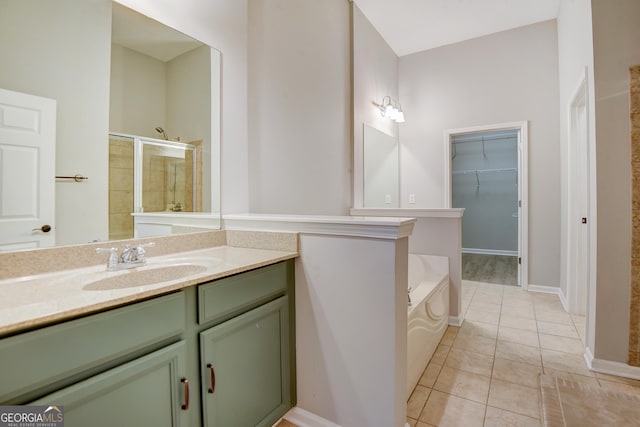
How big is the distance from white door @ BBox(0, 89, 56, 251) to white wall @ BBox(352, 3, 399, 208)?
2.50 meters

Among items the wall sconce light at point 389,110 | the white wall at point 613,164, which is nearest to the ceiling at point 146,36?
the white wall at point 613,164

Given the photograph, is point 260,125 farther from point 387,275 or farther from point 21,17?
point 387,275

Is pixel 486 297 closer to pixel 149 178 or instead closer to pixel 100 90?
pixel 149 178

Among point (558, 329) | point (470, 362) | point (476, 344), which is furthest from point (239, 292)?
point (558, 329)

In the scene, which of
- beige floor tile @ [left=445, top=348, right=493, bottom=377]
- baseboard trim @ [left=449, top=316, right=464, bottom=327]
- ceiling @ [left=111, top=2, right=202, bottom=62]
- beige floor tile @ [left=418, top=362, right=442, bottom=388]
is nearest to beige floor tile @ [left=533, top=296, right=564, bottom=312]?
baseboard trim @ [left=449, top=316, right=464, bottom=327]

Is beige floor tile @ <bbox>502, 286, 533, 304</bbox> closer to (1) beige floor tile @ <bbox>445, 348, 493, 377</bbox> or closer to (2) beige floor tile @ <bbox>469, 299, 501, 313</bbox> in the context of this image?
(2) beige floor tile @ <bbox>469, 299, 501, 313</bbox>

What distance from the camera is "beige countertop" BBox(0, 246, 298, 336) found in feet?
2.56

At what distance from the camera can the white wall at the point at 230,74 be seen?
5.75 ft

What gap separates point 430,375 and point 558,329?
57.8 inches

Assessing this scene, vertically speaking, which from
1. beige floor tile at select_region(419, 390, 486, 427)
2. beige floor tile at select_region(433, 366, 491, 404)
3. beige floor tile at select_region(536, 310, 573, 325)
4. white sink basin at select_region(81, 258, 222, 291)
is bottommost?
beige floor tile at select_region(419, 390, 486, 427)

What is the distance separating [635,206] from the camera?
187 centimetres

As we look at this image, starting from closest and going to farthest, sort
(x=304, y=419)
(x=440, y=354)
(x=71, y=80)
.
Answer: (x=71, y=80)
(x=304, y=419)
(x=440, y=354)

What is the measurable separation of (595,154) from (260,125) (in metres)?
2.12

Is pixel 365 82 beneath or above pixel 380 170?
above
